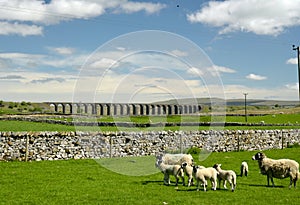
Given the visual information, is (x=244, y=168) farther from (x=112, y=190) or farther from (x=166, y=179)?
(x=112, y=190)

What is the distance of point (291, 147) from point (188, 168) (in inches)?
857

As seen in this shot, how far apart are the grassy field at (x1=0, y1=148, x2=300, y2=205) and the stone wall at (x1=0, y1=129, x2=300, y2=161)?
12.7 feet

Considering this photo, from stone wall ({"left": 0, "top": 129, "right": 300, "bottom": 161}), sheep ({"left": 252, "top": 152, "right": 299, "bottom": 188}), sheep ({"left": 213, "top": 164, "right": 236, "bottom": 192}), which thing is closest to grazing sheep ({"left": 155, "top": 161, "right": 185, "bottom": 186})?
sheep ({"left": 213, "top": 164, "right": 236, "bottom": 192})

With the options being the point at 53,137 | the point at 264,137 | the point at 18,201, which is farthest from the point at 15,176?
the point at 264,137

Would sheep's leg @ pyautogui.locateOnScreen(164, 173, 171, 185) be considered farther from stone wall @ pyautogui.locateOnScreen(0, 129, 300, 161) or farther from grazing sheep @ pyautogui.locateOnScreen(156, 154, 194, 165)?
stone wall @ pyautogui.locateOnScreen(0, 129, 300, 161)

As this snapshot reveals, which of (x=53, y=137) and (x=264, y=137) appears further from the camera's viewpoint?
(x=264, y=137)

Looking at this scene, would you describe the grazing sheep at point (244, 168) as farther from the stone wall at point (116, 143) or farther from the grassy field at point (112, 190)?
the stone wall at point (116, 143)

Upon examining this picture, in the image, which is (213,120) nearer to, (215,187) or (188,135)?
(188,135)

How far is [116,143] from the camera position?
24.7 metres

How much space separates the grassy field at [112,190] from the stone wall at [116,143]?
3.88 metres

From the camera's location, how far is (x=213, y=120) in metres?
49.3

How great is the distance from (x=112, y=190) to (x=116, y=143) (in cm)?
1169

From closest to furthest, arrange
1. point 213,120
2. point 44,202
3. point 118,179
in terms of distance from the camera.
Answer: point 44,202
point 118,179
point 213,120

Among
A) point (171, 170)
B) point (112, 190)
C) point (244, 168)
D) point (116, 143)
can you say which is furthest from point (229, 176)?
point (116, 143)
